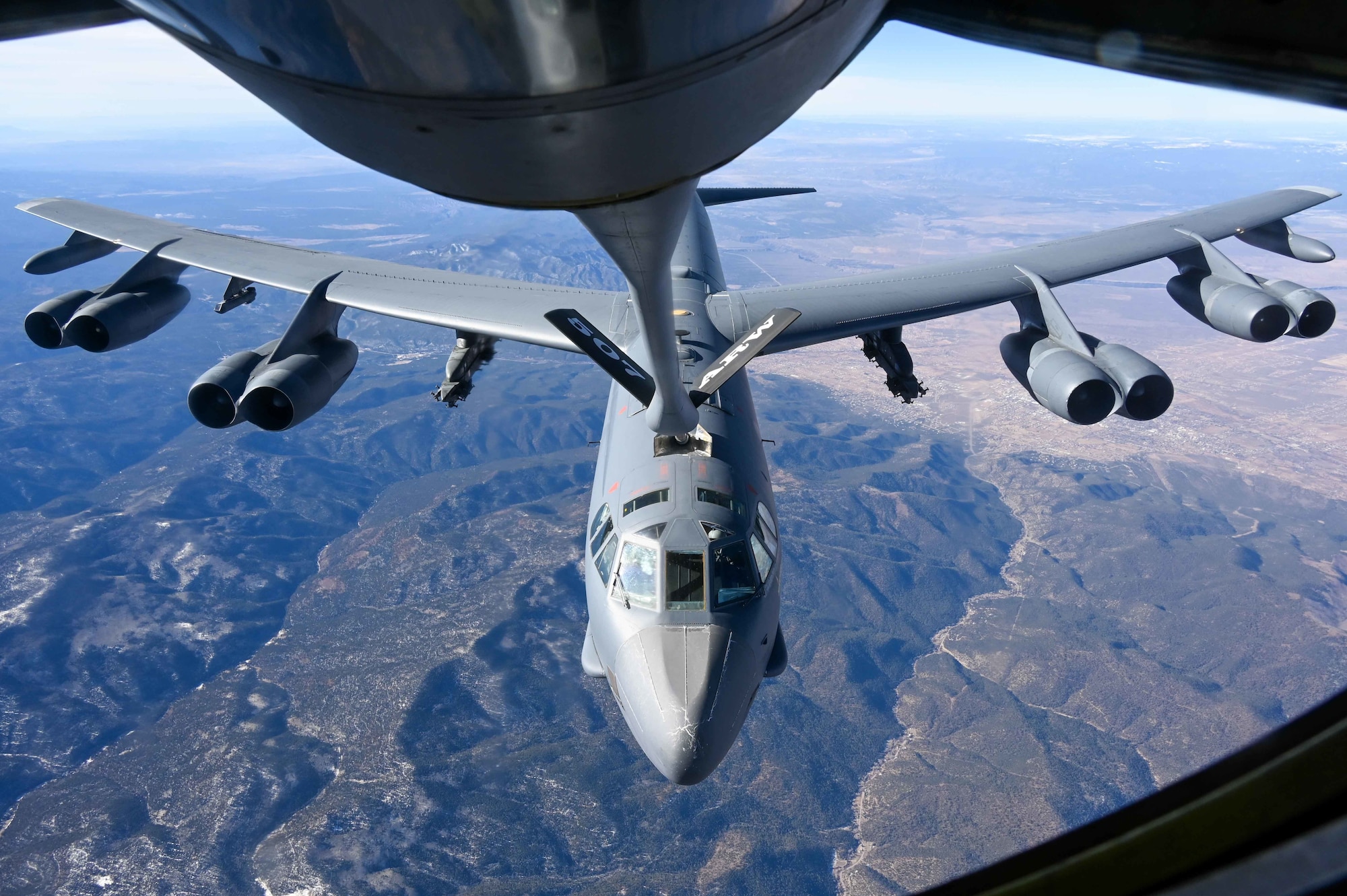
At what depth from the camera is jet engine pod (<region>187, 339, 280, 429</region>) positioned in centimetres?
1397

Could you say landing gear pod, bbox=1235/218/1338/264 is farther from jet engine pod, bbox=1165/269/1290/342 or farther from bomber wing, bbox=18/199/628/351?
bomber wing, bbox=18/199/628/351

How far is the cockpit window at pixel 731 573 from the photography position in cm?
1088

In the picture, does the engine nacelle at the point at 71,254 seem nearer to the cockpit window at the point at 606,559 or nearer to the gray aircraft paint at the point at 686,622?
the cockpit window at the point at 606,559

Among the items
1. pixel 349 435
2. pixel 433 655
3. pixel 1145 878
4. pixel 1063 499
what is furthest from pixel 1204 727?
pixel 349 435

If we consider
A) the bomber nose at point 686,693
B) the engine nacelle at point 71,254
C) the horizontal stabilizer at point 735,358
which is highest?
the horizontal stabilizer at point 735,358

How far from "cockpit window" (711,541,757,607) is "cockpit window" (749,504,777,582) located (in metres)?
0.29

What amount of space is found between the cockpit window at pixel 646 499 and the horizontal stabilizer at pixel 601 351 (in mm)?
2402

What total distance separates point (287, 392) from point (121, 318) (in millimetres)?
5626

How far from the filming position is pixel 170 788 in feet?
296

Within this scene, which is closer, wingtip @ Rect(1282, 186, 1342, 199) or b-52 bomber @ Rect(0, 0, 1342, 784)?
b-52 bomber @ Rect(0, 0, 1342, 784)

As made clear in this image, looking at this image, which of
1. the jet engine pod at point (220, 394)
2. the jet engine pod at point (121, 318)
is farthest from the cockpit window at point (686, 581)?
the jet engine pod at point (121, 318)

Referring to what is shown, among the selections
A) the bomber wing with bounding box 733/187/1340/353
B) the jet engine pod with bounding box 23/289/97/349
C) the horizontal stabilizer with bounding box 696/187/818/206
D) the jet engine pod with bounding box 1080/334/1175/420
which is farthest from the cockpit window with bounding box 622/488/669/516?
the horizontal stabilizer with bounding box 696/187/818/206

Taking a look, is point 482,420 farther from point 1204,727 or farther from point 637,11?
point 637,11

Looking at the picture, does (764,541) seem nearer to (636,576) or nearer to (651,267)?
(636,576)
